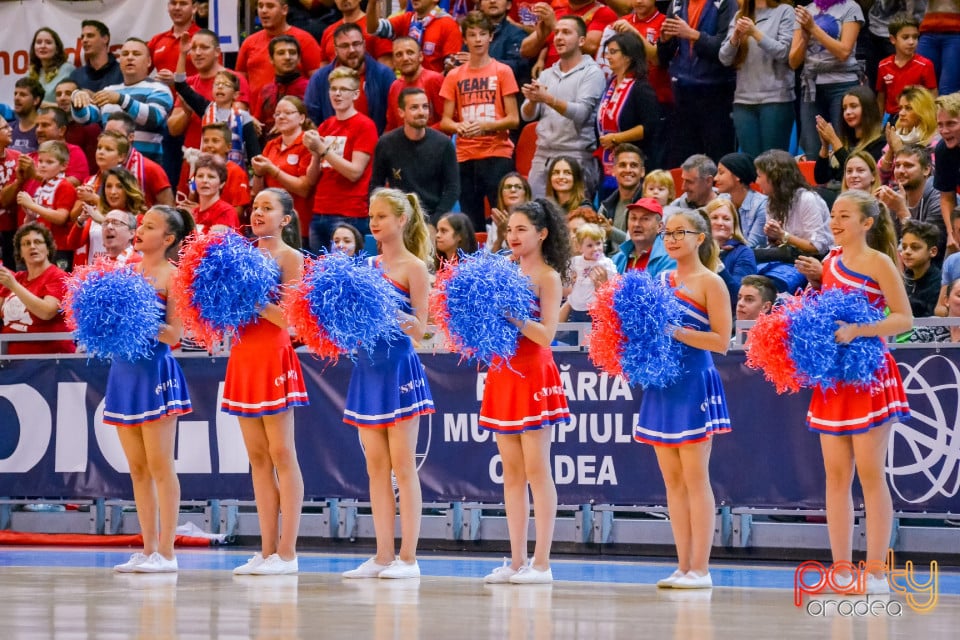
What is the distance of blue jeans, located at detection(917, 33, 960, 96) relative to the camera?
10.4 m

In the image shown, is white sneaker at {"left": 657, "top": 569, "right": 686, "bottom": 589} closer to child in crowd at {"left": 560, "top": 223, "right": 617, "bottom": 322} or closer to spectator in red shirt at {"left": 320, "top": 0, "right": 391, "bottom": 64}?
child in crowd at {"left": 560, "top": 223, "right": 617, "bottom": 322}

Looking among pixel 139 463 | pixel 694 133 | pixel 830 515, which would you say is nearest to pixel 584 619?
pixel 830 515

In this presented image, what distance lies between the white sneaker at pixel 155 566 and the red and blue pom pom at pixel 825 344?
3.28 metres

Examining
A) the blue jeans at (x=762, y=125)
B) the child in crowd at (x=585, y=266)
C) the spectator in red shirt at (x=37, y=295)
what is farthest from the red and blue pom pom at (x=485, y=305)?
the blue jeans at (x=762, y=125)

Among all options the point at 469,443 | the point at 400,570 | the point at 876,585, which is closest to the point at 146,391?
the point at 400,570

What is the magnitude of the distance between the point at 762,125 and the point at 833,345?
4.90m

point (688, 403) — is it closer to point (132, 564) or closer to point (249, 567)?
point (249, 567)

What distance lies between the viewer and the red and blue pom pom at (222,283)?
6953mm

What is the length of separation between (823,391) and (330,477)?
12.4 ft

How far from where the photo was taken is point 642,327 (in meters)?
6.55

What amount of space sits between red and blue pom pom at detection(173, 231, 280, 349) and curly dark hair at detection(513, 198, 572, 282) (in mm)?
1321

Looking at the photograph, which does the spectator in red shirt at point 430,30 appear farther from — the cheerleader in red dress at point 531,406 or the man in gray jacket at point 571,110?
the cheerleader in red dress at point 531,406

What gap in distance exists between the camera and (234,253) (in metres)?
6.99

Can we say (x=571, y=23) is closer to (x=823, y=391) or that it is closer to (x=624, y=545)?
(x=624, y=545)
